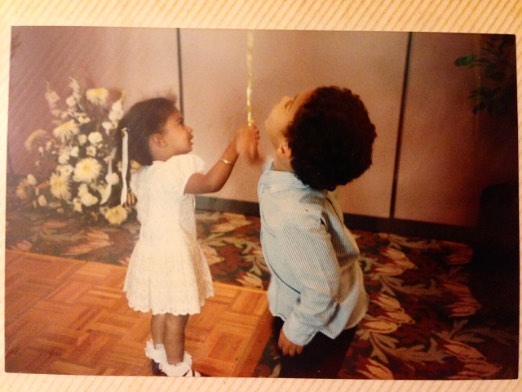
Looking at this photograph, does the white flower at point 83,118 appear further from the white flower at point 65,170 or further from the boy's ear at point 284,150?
the boy's ear at point 284,150

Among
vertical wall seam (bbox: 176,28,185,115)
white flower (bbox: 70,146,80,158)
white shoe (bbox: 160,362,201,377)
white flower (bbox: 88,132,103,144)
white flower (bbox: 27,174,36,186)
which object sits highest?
vertical wall seam (bbox: 176,28,185,115)

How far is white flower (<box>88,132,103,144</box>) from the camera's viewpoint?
0.80 metres

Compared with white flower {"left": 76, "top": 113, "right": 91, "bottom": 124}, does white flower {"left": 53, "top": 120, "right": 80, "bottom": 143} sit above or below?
below

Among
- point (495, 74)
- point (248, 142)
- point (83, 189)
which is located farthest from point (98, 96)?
point (495, 74)

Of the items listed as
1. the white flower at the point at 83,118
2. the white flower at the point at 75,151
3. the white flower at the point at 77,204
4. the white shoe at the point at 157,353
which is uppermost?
the white flower at the point at 83,118

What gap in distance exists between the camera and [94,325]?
A: 0.82 meters

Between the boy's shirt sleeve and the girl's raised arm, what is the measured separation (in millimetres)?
138

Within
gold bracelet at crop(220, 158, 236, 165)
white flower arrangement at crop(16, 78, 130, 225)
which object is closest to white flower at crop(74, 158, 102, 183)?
white flower arrangement at crop(16, 78, 130, 225)

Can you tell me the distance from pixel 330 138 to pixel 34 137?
51cm

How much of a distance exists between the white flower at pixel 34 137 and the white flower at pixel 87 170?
78mm

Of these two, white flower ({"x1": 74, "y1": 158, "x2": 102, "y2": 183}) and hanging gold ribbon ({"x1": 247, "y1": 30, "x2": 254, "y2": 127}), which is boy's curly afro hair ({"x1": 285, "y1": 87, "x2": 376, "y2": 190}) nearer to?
hanging gold ribbon ({"x1": 247, "y1": 30, "x2": 254, "y2": 127})

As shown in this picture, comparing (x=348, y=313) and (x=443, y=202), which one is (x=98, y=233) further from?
(x=443, y=202)

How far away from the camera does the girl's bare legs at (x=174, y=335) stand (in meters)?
0.82

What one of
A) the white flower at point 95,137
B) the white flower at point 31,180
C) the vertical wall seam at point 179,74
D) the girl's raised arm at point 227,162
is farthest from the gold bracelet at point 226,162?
the white flower at point 31,180
